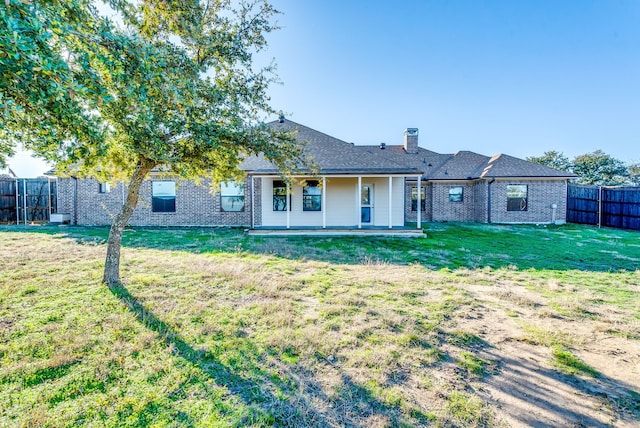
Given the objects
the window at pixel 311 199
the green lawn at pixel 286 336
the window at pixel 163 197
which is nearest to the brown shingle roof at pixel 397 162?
the window at pixel 311 199

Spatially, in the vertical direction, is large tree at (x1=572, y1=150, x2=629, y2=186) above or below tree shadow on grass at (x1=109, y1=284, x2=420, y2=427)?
above

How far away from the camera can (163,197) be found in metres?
14.5

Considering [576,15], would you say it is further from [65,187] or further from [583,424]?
[65,187]

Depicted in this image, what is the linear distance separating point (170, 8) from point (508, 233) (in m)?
14.0

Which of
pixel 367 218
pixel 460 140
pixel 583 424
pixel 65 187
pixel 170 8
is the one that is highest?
pixel 460 140

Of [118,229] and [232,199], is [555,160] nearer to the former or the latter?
[232,199]

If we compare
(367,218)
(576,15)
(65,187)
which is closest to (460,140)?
(576,15)

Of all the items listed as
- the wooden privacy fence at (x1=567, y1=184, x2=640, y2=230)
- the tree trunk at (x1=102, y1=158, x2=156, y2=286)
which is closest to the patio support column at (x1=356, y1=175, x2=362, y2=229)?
the tree trunk at (x1=102, y1=158, x2=156, y2=286)

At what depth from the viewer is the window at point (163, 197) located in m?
14.4

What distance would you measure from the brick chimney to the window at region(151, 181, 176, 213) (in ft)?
49.6

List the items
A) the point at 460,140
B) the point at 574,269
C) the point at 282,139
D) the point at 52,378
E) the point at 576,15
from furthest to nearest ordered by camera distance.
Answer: the point at 460,140, the point at 576,15, the point at 574,269, the point at 282,139, the point at 52,378

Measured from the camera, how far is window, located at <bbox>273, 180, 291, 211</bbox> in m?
13.2

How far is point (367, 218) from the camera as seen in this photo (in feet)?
44.4

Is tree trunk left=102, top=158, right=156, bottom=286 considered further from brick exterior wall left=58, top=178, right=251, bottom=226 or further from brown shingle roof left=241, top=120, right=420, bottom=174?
brick exterior wall left=58, top=178, right=251, bottom=226
